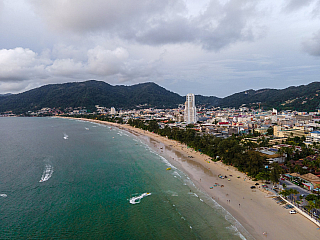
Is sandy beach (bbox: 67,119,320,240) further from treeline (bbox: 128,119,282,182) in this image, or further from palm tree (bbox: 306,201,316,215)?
treeline (bbox: 128,119,282,182)

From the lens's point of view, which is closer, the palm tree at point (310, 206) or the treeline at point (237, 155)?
the palm tree at point (310, 206)

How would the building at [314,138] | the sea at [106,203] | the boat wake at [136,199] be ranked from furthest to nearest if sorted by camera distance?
the building at [314,138] < the boat wake at [136,199] < the sea at [106,203]

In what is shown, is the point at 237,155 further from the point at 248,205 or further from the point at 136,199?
the point at 136,199

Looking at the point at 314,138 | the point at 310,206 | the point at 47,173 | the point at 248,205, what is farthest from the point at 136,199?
the point at 314,138

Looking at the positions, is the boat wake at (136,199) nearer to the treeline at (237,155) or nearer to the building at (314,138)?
the treeline at (237,155)

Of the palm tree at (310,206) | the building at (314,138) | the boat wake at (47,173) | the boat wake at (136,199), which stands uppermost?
the building at (314,138)

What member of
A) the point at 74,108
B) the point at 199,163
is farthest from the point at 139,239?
the point at 74,108

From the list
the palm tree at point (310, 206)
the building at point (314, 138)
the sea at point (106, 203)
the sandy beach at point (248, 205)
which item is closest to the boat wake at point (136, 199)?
the sea at point (106, 203)
